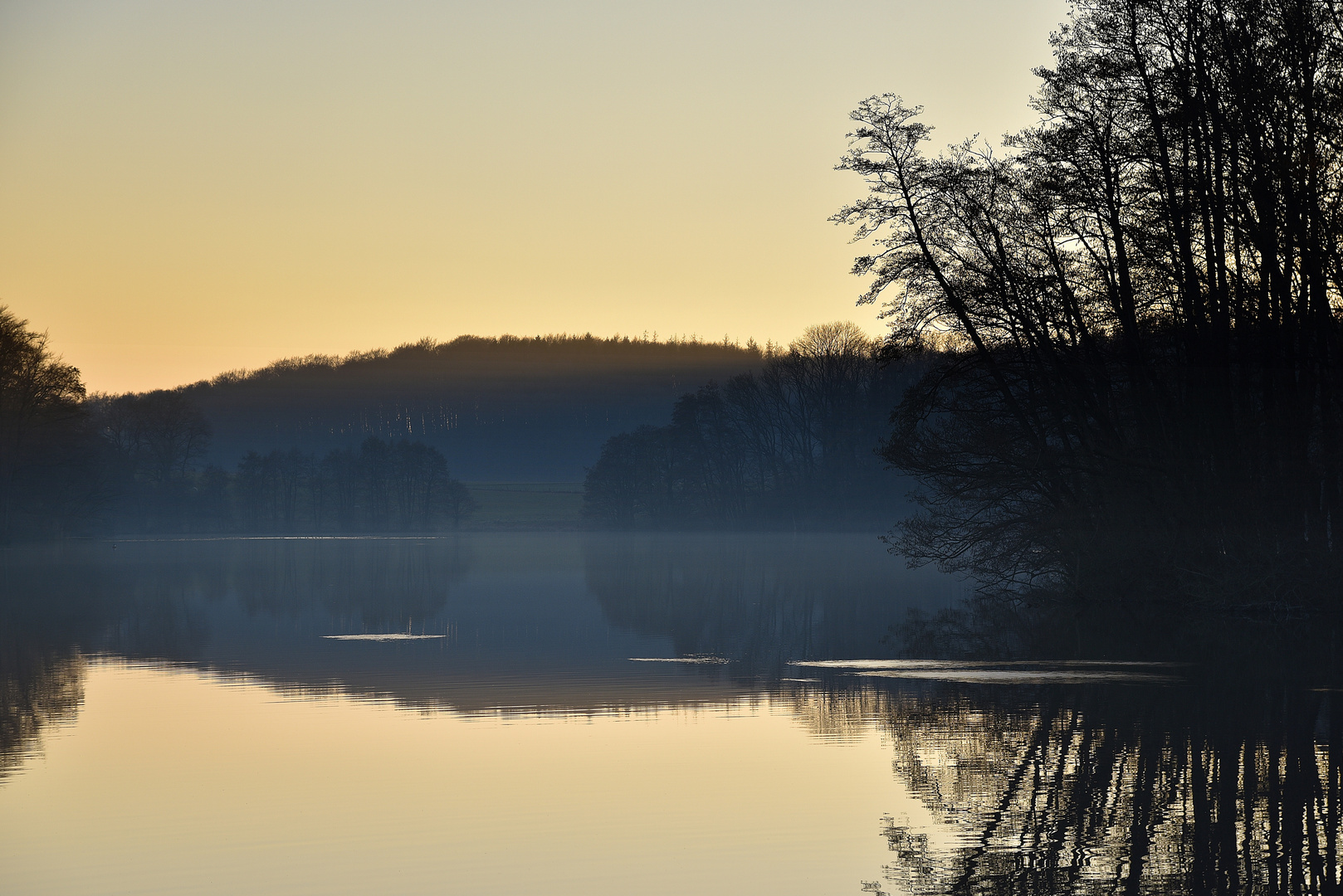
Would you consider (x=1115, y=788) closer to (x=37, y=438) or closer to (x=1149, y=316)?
(x=1149, y=316)

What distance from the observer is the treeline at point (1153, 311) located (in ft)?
89.2

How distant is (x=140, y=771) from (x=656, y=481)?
116714mm

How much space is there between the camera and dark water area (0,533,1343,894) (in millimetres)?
10438

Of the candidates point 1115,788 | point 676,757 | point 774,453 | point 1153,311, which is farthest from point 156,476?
point 1115,788

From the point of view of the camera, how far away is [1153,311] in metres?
32.1

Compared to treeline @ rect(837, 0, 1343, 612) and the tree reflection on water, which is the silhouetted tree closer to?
treeline @ rect(837, 0, 1343, 612)

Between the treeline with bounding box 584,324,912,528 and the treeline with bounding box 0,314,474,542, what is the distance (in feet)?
108

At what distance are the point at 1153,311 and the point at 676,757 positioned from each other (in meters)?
21.2

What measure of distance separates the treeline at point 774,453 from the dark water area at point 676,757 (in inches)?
2656

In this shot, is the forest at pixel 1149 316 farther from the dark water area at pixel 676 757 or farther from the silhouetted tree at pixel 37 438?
the silhouetted tree at pixel 37 438

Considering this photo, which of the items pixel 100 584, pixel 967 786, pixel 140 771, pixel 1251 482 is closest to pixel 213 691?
pixel 140 771

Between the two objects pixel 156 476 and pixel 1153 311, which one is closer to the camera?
pixel 1153 311

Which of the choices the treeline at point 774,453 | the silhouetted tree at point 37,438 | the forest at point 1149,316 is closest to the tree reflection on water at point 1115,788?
the forest at point 1149,316

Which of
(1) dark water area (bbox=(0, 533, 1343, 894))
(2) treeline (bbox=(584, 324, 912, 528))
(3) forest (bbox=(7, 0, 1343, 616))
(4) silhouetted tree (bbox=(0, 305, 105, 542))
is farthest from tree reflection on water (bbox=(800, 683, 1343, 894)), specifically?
(2) treeline (bbox=(584, 324, 912, 528))
